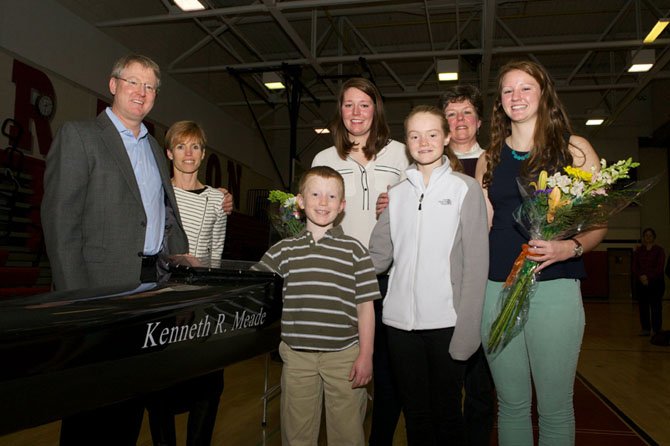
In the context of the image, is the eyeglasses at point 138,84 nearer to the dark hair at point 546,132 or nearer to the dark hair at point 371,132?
the dark hair at point 371,132

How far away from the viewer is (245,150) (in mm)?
13953

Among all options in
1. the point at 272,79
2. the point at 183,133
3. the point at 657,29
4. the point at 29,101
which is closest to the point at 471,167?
the point at 183,133

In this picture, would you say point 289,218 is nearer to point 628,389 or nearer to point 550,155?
point 550,155

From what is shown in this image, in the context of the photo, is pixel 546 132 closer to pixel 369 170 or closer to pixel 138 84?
pixel 369 170

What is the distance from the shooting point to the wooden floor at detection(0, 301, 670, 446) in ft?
8.73

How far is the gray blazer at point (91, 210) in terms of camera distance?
5.26ft

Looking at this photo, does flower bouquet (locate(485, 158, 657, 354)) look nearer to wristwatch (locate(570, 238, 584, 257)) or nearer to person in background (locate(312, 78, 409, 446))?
wristwatch (locate(570, 238, 584, 257))

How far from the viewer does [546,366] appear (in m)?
1.51

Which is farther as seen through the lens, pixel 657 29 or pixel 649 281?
pixel 657 29

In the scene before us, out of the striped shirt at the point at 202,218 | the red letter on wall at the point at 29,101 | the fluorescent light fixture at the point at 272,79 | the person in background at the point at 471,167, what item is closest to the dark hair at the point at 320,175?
the person in background at the point at 471,167

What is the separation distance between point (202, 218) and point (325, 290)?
40.8 inches

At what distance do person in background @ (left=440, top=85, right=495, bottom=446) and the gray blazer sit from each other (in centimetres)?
131

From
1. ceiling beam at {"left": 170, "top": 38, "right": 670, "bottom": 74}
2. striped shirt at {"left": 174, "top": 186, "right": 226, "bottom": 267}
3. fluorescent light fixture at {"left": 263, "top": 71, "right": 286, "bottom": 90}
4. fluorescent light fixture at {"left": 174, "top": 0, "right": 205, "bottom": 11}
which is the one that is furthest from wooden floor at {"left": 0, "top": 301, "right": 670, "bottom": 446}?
fluorescent light fixture at {"left": 263, "top": 71, "right": 286, "bottom": 90}

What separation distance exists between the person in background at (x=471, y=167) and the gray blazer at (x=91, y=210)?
131cm
